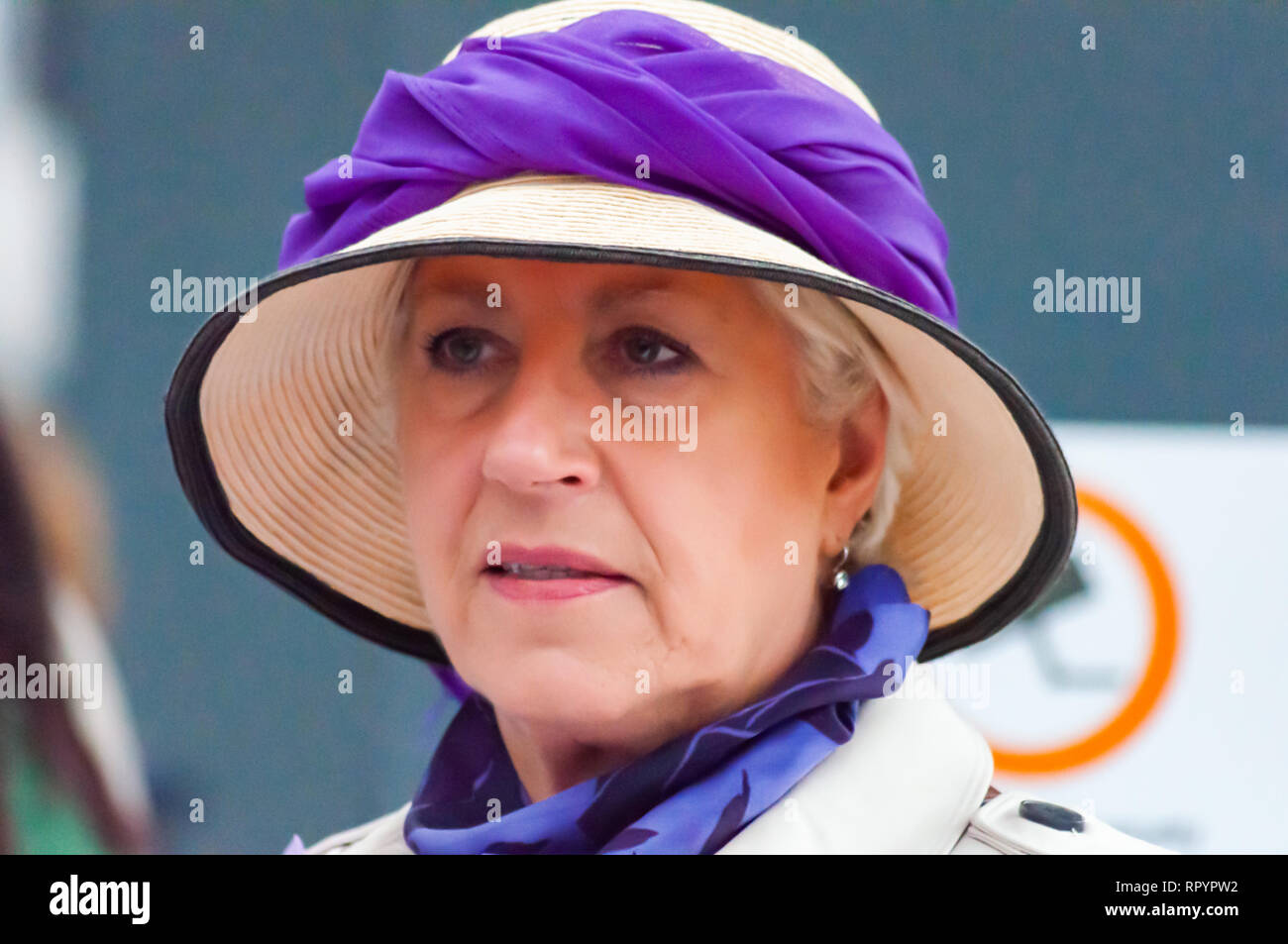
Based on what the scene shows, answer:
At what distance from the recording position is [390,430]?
4.99 ft

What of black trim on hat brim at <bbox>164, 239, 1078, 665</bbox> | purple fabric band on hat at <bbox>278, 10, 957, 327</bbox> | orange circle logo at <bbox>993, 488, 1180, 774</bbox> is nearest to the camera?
black trim on hat brim at <bbox>164, 239, 1078, 665</bbox>

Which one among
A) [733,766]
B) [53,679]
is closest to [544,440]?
[733,766]

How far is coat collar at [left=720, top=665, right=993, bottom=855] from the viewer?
1131 millimetres

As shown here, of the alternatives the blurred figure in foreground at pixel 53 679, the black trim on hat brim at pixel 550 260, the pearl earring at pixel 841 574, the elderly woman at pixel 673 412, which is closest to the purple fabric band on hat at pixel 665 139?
the elderly woman at pixel 673 412

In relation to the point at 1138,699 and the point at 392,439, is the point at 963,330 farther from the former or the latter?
the point at 392,439

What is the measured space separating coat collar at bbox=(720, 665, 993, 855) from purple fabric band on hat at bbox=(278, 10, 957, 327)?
1.24 feet

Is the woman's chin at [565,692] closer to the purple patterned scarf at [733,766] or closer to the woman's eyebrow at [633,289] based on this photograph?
the purple patterned scarf at [733,766]

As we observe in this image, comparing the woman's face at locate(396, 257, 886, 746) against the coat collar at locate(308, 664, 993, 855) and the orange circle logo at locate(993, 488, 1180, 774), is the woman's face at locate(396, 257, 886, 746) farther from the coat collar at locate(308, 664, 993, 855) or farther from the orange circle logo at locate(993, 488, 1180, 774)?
the orange circle logo at locate(993, 488, 1180, 774)

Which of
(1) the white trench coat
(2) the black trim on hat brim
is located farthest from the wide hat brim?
(1) the white trench coat

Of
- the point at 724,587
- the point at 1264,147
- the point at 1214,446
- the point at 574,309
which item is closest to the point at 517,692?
the point at 724,587

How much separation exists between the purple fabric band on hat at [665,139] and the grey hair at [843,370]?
48 mm

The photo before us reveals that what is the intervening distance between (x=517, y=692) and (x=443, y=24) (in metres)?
1.50

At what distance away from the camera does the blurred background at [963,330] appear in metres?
2.02
